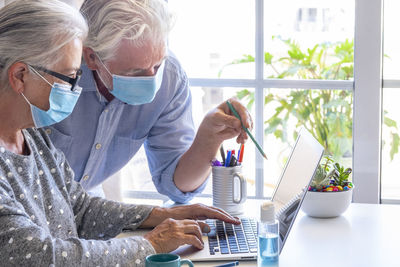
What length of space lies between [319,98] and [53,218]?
156 centimetres

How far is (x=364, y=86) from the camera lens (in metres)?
2.65

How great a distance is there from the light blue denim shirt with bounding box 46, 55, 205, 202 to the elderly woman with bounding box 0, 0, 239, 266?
0.26m

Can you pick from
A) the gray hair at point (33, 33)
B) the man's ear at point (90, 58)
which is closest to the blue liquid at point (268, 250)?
the gray hair at point (33, 33)

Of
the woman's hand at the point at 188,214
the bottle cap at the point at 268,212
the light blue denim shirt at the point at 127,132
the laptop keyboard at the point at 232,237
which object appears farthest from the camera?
the light blue denim shirt at the point at 127,132

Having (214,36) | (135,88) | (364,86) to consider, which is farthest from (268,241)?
(214,36)

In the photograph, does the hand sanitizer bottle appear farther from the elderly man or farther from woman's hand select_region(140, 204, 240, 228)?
the elderly man

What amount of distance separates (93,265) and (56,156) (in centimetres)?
42

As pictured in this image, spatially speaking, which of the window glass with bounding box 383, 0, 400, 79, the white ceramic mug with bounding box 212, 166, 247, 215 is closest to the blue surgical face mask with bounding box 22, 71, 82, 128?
the white ceramic mug with bounding box 212, 166, 247, 215

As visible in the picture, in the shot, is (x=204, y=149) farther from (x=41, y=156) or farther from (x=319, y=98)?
(x=319, y=98)

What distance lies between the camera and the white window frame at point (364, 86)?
2617mm

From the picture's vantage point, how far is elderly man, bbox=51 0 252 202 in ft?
5.70

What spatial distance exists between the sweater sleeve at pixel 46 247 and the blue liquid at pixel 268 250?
0.78ft

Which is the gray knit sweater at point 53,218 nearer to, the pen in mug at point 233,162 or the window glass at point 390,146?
the pen in mug at point 233,162

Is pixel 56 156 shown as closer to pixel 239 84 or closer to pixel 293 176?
pixel 293 176
